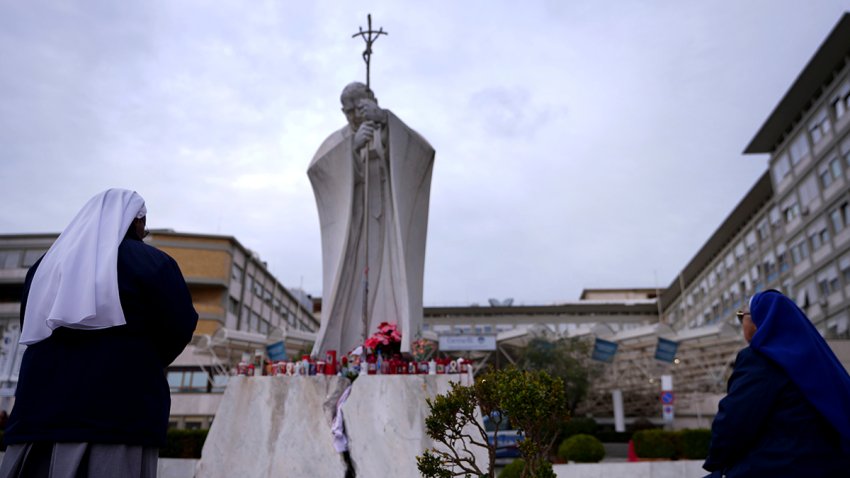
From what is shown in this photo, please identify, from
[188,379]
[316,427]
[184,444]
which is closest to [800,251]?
[184,444]

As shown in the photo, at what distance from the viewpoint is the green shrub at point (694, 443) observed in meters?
13.8

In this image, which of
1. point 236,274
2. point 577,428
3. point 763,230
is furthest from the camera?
point 236,274

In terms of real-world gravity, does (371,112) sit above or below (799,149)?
below

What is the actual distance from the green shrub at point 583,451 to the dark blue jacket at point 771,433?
406 inches

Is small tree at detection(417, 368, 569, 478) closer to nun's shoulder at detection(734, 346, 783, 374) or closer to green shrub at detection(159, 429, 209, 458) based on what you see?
nun's shoulder at detection(734, 346, 783, 374)

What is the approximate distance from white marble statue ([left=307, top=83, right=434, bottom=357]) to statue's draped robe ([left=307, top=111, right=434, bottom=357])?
0.7 inches

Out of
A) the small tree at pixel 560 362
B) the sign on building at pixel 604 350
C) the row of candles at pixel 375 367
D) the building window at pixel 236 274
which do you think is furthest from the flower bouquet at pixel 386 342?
the building window at pixel 236 274

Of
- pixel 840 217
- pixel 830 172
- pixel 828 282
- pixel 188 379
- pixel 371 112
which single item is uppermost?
pixel 830 172

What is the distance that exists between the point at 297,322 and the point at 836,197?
152ft

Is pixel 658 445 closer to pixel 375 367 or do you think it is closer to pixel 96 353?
pixel 375 367

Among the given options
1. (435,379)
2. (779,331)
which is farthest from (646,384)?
(779,331)

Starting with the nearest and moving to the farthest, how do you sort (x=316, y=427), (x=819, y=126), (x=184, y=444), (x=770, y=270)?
(x=316, y=427) → (x=184, y=444) → (x=819, y=126) → (x=770, y=270)

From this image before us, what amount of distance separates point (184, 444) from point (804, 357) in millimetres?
14675

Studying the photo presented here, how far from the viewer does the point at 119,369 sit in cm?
300
